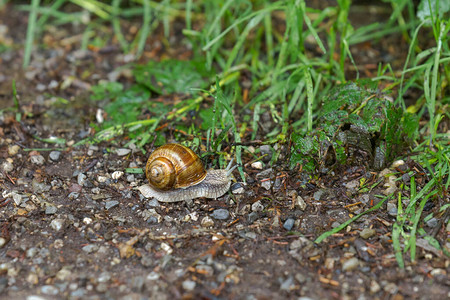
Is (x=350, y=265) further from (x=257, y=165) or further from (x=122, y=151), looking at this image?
(x=122, y=151)

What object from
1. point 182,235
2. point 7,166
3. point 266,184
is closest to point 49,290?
point 182,235

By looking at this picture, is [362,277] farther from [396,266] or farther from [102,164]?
[102,164]

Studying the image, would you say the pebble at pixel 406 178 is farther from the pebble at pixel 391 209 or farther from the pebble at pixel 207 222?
the pebble at pixel 207 222

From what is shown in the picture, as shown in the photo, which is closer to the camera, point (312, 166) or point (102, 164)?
point (312, 166)

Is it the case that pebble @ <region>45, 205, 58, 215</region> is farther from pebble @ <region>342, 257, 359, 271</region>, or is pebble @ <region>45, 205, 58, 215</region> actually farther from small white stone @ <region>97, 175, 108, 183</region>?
pebble @ <region>342, 257, 359, 271</region>

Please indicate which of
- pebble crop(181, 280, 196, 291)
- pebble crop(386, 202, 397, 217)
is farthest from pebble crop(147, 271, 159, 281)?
pebble crop(386, 202, 397, 217)

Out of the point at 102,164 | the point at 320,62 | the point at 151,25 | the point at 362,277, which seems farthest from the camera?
the point at 151,25

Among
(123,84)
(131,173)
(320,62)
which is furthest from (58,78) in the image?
(320,62)

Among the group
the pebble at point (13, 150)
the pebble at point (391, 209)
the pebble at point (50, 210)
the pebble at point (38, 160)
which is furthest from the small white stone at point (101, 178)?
the pebble at point (391, 209)
